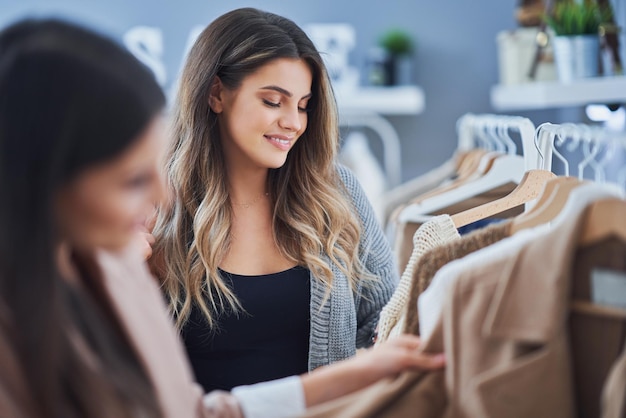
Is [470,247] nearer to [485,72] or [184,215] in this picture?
[184,215]

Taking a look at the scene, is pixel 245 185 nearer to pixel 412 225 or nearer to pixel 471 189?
pixel 412 225

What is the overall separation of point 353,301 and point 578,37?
4.60 feet

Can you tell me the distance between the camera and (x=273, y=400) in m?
1.20

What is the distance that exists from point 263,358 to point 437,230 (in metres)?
0.47

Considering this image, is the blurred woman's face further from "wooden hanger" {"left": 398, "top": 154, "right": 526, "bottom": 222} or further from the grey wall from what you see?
the grey wall

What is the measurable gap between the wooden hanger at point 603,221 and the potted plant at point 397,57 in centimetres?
350

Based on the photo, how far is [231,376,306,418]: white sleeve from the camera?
1188 millimetres

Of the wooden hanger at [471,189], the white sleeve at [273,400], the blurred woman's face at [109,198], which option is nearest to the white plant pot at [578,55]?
the wooden hanger at [471,189]

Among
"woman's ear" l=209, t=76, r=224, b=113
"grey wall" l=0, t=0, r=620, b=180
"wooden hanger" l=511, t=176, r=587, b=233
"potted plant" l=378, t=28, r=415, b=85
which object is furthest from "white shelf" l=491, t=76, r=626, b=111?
"grey wall" l=0, t=0, r=620, b=180

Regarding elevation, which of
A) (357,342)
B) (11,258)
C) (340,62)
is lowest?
(357,342)

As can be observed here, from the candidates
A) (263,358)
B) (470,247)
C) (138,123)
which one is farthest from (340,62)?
(138,123)

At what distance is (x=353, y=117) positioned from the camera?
15.2 feet

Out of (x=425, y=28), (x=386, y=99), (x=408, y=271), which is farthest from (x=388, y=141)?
(x=408, y=271)

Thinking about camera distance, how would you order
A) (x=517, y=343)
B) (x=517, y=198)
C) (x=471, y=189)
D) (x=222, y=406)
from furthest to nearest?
(x=471, y=189) → (x=517, y=198) → (x=222, y=406) → (x=517, y=343)
